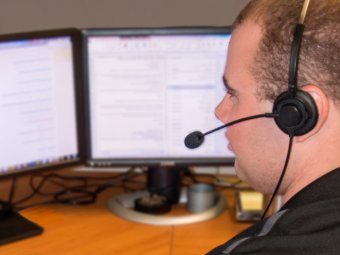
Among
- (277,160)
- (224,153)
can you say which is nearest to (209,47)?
(224,153)

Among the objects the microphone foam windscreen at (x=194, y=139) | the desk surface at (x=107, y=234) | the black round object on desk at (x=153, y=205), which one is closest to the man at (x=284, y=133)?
the microphone foam windscreen at (x=194, y=139)

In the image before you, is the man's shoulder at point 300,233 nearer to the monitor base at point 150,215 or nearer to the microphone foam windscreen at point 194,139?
the microphone foam windscreen at point 194,139

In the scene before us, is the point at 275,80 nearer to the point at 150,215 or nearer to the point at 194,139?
the point at 194,139

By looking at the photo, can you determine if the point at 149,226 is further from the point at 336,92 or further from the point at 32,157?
the point at 336,92

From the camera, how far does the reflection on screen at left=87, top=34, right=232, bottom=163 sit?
1.57 meters

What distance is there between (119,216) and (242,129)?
0.65 meters

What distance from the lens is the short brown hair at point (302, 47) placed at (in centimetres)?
91

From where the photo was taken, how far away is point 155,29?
5.08 ft

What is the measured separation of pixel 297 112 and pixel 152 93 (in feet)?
2.30

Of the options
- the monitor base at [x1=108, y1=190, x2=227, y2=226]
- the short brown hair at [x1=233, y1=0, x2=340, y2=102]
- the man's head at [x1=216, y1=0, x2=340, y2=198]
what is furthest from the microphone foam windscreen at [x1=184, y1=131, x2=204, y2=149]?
the monitor base at [x1=108, y1=190, x2=227, y2=226]

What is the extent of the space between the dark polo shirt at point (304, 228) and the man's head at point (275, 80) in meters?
0.05

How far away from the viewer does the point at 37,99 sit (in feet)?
5.06

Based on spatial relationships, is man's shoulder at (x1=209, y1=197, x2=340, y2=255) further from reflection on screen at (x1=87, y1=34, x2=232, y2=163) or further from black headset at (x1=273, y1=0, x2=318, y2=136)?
reflection on screen at (x1=87, y1=34, x2=232, y2=163)

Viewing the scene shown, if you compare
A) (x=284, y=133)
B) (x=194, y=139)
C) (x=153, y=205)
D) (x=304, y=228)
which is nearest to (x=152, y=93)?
(x=153, y=205)
